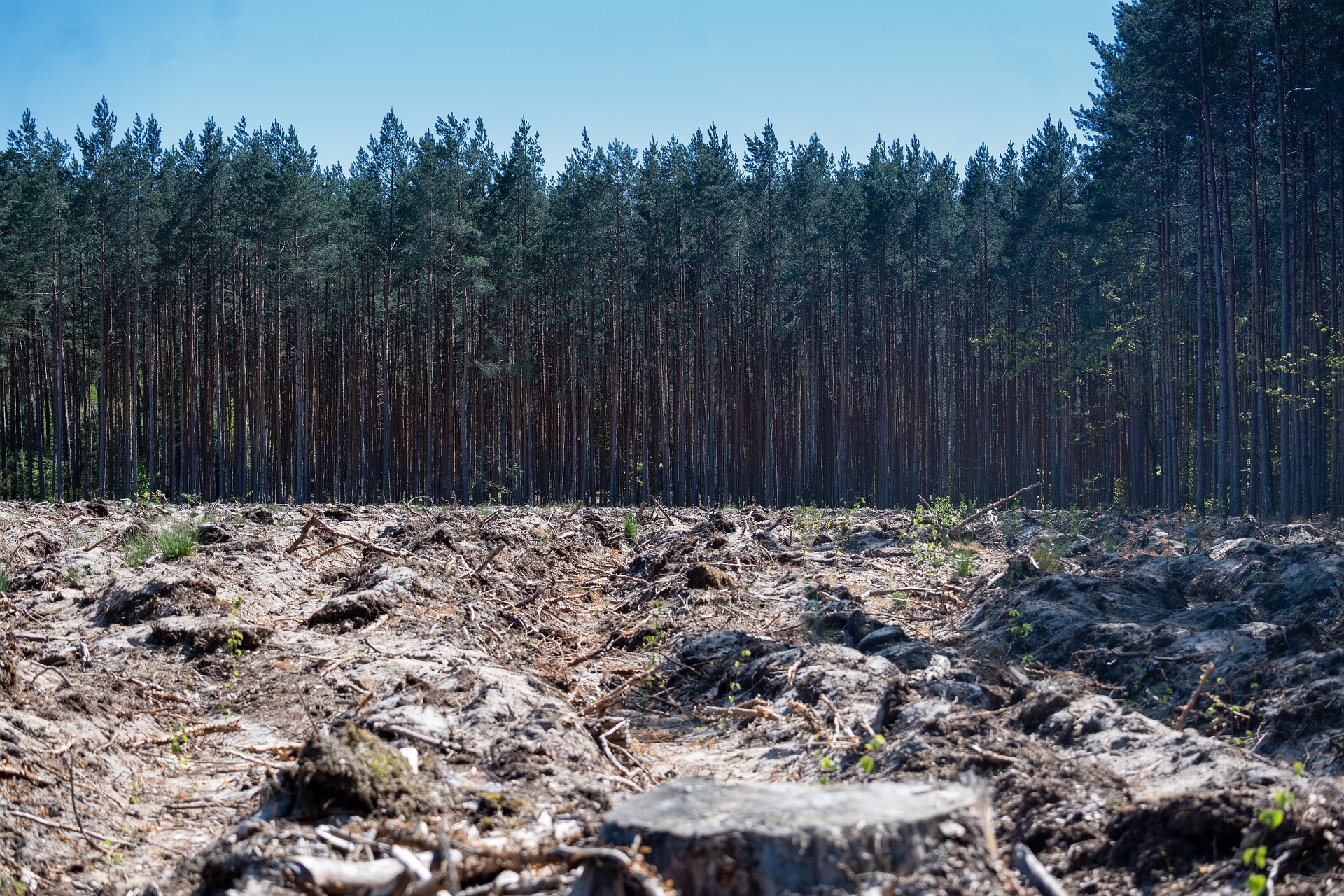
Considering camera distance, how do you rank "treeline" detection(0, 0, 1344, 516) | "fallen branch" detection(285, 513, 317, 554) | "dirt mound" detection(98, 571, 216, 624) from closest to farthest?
"dirt mound" detection(98, 571, 216, 624), "fallen branch" detection(285, 513, 317, 554), "treeline" detection(0, 0, 1344, 516)

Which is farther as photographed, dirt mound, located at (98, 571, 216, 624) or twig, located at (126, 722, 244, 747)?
dirt mound, located at (98, 571, 216, 624)

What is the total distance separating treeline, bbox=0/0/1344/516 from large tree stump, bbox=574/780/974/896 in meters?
30.6

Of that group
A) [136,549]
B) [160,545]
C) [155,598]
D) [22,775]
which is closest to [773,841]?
[22,775]

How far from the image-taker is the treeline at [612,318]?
36.3 metres

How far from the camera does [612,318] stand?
133 feet

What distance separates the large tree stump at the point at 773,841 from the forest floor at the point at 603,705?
0.30ft

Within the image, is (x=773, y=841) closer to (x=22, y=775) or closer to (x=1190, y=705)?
(x=1190, y=705)

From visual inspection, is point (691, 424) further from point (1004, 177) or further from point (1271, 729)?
point (1271, 729)

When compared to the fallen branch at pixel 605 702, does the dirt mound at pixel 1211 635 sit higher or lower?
higher

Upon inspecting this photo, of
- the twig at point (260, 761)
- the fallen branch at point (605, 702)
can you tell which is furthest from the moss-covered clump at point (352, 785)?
the fallen branch at point (605, 702)

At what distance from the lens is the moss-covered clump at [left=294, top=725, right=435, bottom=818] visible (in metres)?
3.86

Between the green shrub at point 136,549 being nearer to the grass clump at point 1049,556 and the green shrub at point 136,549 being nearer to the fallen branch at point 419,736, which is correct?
the fallen branch at point 419,736

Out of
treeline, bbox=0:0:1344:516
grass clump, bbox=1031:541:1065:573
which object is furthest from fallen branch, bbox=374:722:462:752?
treeline, bbox=0:0:1344:516

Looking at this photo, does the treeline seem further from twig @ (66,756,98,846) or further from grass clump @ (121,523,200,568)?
twig @ (66,756,98,846)
